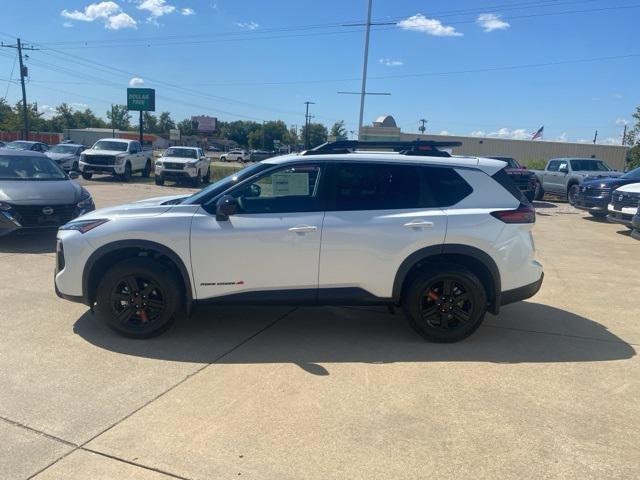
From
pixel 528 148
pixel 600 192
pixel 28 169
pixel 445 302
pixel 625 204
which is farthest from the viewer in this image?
pixel 528 148

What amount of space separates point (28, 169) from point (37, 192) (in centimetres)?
128

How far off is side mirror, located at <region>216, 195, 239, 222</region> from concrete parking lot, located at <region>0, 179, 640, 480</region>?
0.31 meters

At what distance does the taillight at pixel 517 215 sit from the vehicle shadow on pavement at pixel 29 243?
688 centimetres

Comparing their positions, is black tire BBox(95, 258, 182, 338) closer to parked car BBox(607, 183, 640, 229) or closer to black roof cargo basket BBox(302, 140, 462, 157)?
black roof cargo basket BBox(302, 140, 462, 157)

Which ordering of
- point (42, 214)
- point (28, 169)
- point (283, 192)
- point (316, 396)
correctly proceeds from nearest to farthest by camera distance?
1. point (316, 396)
2. point (283, 192)
3. point (42, 214)
4. point (28, 169)

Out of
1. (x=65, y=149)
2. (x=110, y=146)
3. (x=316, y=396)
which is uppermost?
(x=110, y=146)

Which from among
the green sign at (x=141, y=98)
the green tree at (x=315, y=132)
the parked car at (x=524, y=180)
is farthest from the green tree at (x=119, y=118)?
the parked car at (x=524, y=180)

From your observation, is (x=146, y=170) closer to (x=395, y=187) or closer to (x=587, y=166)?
(x=587, y=166)

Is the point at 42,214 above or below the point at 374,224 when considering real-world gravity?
below

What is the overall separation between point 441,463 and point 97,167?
2287 cm

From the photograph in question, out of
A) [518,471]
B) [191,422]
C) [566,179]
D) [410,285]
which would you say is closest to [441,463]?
[518,471]

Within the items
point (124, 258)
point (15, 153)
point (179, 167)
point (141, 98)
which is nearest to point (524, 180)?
point (179, 167)

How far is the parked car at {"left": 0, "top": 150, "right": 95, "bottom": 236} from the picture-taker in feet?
26.2

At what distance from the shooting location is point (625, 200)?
446 inches
